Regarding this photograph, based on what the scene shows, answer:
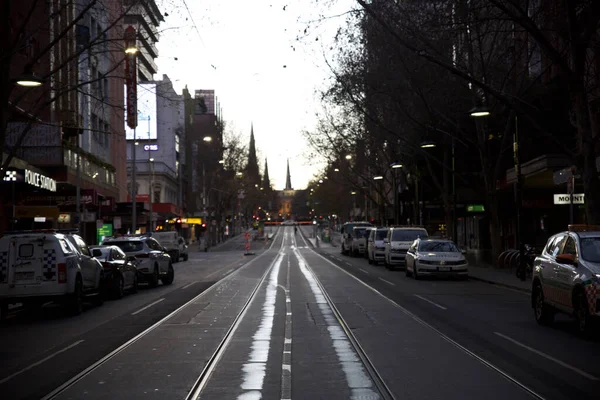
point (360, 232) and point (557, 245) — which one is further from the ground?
point (360, 232)

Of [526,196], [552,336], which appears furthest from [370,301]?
[526,196]

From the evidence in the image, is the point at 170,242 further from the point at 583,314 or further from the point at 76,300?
the point at 583,314

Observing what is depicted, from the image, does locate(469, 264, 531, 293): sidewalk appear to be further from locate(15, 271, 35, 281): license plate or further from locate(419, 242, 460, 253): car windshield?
locate(15, 271, 35, 281): license plate

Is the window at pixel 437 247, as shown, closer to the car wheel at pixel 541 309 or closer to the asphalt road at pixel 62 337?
the asphalt road at pixel 62 337

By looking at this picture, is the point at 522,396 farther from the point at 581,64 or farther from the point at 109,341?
the point at 581,64

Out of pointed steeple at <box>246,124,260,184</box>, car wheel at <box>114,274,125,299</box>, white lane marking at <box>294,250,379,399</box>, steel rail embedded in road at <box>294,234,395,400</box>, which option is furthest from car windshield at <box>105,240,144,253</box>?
pointed steeple at <box>246,124,260,184</box>

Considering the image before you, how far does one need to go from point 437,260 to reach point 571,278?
1589 cm

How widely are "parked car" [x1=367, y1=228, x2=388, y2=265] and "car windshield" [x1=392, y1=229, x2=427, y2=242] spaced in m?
5.53

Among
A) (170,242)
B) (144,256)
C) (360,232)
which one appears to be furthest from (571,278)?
(360,232)

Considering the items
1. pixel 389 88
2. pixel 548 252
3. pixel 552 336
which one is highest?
pixel 389 88

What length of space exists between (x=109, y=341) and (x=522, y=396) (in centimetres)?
765

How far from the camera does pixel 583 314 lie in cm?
1307

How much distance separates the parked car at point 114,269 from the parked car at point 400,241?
15.7 meters

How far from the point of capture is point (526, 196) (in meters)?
45.6
